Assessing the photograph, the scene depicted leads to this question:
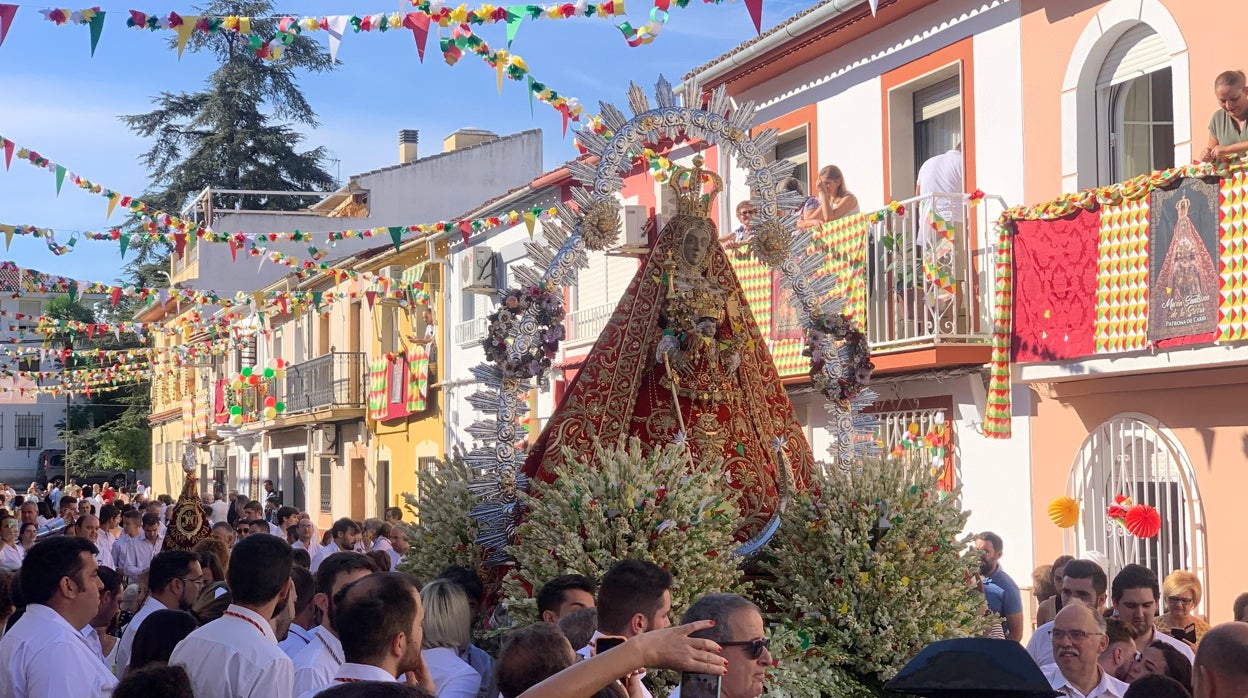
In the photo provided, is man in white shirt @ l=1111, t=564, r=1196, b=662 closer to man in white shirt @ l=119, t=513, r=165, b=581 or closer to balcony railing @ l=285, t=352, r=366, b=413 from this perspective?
man in white shirt @ l=119, t=513, r=165, b=581

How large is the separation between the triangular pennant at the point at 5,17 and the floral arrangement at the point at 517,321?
14.7 ft

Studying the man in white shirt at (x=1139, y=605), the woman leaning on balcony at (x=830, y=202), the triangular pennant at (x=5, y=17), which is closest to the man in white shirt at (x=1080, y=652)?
the man in white shirt at (x=1139, y=605)

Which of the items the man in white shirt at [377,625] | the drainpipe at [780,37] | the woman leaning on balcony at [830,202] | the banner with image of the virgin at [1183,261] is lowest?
the man in white shirt at [377,625]

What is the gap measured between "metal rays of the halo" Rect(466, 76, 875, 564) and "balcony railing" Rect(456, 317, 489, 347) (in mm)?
15262

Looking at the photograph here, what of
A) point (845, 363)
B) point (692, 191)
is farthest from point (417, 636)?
point (845, 363)

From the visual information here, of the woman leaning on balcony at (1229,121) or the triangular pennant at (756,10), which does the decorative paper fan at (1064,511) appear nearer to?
the woman leaning on balcony at (1229,121)

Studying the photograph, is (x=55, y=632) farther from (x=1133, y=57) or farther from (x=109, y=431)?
(x=109, y=431)

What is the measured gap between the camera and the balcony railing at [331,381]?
→ 28359mm

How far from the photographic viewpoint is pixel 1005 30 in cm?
1219

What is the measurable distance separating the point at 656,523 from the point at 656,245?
1712mm

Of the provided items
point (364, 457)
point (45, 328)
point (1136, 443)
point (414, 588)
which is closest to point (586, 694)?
point (414, 588)

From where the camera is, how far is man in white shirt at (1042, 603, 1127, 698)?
5137 mm

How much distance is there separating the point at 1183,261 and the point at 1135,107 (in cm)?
200

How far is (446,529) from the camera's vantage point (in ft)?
23.9
